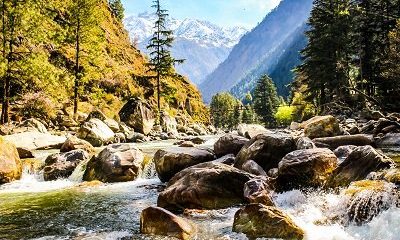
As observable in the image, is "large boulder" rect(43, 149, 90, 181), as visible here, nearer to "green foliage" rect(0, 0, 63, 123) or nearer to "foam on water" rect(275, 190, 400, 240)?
"green foliage" rect(0, 0, 63, 123)

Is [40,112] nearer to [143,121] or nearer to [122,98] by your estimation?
[143,121]

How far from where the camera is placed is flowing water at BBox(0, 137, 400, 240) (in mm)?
10523

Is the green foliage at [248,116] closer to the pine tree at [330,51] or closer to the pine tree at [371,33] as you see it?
the pine tree at [330,51]

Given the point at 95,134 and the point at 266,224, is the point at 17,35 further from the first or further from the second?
the point at 266,224

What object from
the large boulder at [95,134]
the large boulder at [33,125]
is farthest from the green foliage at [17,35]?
the large boulder at [95,134]

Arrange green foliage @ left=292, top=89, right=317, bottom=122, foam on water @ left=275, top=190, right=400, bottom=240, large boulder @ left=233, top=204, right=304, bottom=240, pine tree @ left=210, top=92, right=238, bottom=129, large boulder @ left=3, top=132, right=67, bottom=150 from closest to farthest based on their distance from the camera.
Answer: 1. foam on water @ left=275, top=190, right=400, bottom=240
2. large boulder @ left=233, top=204, right=304, bottom=240
3. large boulder @ left=3, top=132, right=67, bottom=150
4. green foliage @ left=292, top=89, right=317, bottom=122
5. pine tree @ left=210, top=92, right=238, bottom=129

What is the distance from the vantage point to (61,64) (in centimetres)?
5422

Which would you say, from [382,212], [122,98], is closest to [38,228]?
[382,212]

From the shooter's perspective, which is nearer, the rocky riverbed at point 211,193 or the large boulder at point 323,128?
the rocky riverbed at point 211,193

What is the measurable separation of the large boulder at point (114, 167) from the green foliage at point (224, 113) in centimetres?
10526

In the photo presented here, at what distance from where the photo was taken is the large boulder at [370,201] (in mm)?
10805

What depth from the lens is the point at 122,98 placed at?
61.2m

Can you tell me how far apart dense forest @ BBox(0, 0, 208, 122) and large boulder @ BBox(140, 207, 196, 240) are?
907 inches

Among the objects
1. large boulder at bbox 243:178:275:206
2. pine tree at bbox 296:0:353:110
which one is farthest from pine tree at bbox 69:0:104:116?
large boulder at bbox 243:178:275:206
